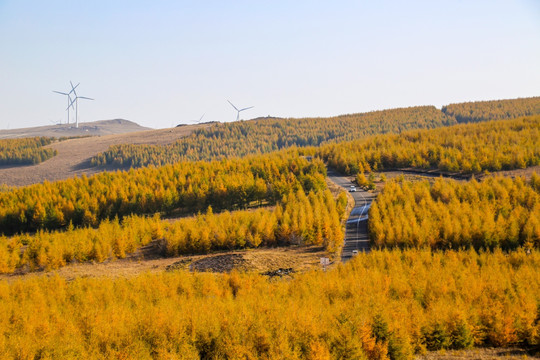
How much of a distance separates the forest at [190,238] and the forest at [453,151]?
46690mm

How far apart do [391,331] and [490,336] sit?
8165mm

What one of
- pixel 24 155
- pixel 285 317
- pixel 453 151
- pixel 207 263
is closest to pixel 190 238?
pixel 207 263

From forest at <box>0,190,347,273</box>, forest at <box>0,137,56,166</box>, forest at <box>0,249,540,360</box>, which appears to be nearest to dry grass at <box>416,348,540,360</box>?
forest at <box>0,249,540,360</box>

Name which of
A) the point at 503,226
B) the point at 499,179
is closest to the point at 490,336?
the point at 503,226

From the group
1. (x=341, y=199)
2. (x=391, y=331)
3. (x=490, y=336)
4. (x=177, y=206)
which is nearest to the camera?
(x=391, y=331)

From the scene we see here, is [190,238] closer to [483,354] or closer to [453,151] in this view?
[483,354]

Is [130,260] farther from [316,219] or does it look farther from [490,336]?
[490,336]

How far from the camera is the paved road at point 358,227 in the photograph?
2323 inches

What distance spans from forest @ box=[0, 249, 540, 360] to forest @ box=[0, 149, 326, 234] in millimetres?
50352

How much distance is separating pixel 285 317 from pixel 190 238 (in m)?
38.0

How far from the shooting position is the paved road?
194 ft

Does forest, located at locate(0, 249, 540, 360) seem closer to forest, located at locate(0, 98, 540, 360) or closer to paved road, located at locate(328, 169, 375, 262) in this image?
forest, located at locate(0, 98, 540, 360)

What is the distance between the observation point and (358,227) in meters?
67.7

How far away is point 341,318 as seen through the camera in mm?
26938
